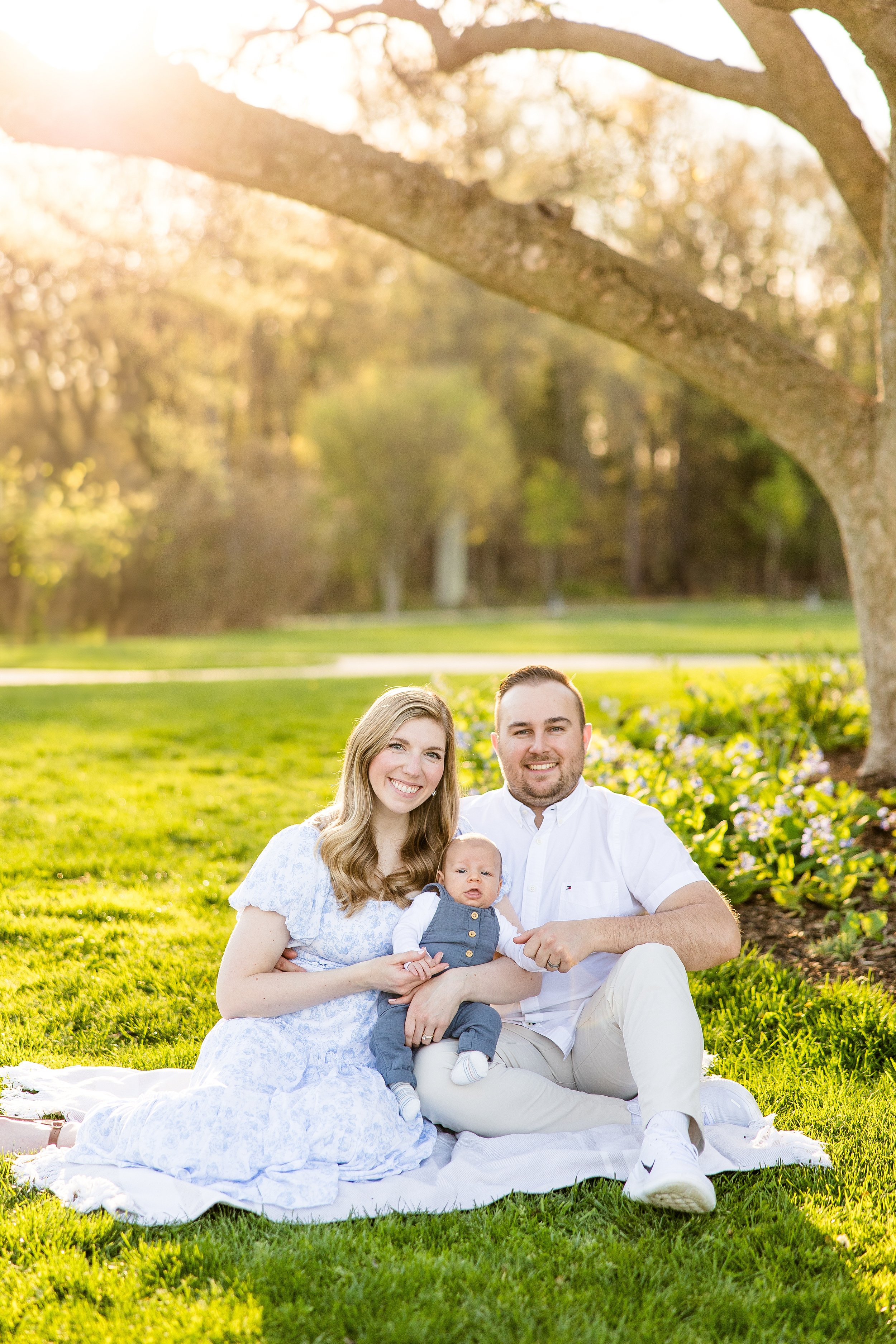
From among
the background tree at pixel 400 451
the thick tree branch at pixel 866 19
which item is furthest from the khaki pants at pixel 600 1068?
the background tree at pixel 400 451

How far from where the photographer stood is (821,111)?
5.92 m

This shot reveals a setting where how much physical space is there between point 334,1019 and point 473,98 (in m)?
7.05

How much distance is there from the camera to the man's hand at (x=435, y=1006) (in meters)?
3.06

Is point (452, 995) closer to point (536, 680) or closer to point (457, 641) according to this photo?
point (536, 680)

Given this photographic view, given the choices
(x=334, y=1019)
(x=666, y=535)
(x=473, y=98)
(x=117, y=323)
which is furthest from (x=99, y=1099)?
(x=666, y=535)

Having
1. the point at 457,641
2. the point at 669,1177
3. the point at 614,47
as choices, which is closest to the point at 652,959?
the point at 669,1177

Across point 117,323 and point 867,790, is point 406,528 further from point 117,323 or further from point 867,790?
point 867,790

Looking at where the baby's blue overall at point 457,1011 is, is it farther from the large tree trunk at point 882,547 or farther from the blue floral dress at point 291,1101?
the large tree trunk at point 882,547

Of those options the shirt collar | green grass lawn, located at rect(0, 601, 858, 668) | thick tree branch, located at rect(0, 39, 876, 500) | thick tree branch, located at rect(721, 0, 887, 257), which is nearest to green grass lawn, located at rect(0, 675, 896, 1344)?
the shirt collar

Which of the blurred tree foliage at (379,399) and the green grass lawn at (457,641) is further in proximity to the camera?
the green grass lawn at (457,641)

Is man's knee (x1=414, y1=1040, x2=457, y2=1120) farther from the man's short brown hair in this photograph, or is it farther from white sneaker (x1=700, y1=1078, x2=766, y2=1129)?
the man's short brown hair

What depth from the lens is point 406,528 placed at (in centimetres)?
3353

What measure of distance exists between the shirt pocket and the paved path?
8250mm

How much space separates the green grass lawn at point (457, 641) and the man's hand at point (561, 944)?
6.33 metres
